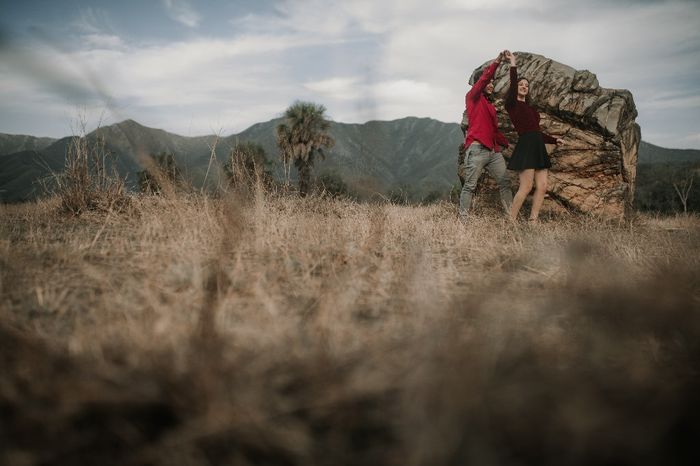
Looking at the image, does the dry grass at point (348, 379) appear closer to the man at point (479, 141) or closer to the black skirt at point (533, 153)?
the man at point (479, 141)

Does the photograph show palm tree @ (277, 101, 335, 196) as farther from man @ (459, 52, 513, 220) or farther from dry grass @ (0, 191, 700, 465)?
dry grass @ (0, 191, 700, 465)

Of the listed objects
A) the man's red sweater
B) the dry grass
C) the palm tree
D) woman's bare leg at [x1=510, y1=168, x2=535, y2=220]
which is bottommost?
the dry grass

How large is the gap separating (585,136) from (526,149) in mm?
1802

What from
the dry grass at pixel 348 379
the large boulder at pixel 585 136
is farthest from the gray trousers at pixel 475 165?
the dry grass at pixel 348 379

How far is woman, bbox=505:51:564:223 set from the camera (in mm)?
5145

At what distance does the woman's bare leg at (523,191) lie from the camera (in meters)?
5.04

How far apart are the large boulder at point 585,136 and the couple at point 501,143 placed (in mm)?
1210

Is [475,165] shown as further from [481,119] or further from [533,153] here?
[533,153]

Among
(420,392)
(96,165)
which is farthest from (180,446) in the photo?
(96,165)

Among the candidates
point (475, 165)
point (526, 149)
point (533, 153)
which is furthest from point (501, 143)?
point (475, 165)

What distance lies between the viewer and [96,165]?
4867mm

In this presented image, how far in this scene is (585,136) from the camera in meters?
6.14

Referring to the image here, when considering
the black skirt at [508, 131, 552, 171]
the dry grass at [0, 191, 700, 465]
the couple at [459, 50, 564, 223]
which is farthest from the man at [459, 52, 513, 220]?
the dry grass at [0, 191, 700, 465]

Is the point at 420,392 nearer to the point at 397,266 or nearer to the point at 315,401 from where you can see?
the point at 315,401
